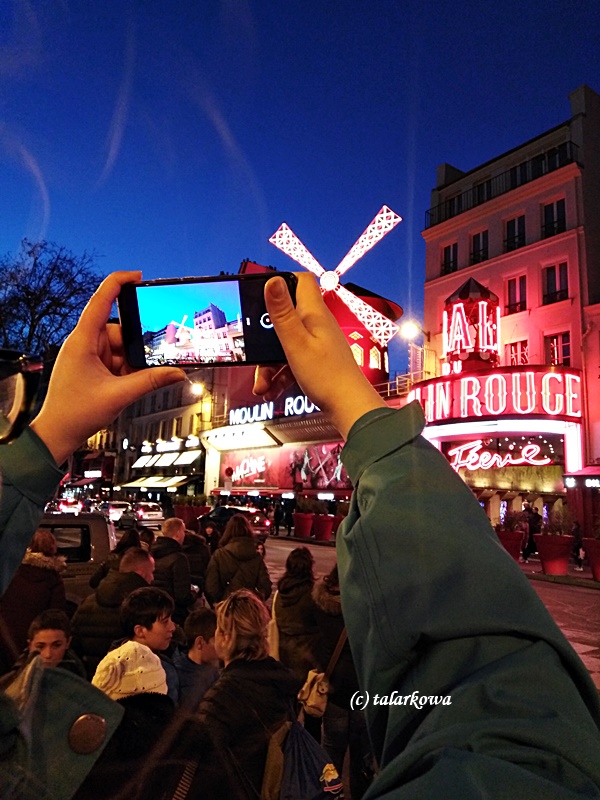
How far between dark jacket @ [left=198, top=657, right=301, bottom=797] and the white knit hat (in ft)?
0.84

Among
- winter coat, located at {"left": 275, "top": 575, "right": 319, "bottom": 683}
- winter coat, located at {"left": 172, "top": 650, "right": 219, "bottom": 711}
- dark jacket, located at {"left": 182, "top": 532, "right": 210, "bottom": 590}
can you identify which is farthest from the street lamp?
winter coat, located at {"left": 172, "top": 650, "right": 219, "bottom": 711}

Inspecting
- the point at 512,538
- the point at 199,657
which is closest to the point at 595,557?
the point at 512,538

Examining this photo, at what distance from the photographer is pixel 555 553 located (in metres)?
15.5

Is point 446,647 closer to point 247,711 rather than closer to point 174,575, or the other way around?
point 247,711

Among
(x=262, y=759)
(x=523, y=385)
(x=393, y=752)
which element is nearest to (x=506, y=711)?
(x=393, y=752)

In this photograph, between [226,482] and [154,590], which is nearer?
[154,590]

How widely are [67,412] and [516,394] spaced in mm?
20150

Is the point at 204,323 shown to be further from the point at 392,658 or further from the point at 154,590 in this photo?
the point at 154,590

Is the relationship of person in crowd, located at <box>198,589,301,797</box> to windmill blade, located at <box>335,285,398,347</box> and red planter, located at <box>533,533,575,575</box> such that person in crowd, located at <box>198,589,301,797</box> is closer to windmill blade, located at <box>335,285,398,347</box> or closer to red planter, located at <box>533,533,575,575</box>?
red planter, located at <box>533,533,575,575</box>

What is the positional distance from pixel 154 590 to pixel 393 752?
3313 mm

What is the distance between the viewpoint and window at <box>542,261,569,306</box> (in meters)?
21.7

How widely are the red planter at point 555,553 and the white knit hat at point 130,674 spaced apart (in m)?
15.0

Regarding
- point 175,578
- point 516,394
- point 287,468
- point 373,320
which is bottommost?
point 175,578

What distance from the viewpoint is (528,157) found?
23.8 meters
